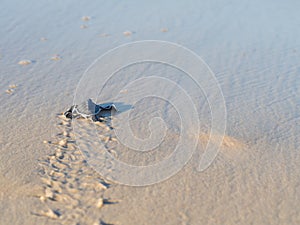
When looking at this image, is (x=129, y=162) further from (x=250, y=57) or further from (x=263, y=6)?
(x=263, y=6)

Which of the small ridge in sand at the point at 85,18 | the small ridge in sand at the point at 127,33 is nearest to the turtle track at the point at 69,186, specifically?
the small ridge in sand at the point at 127,33

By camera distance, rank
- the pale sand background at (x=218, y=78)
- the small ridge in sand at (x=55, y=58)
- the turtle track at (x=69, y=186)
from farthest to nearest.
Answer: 1. the small ridge in sand at (x=55, y=58)
2. the pale sand background at (x=218, y=78)
3. the turtle track at (x=69, y=186)

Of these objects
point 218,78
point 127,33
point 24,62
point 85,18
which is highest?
point 24,62

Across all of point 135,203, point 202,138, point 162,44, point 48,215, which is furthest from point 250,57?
point 48,215

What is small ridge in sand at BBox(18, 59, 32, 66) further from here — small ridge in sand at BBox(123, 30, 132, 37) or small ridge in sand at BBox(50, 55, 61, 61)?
small ridge in sand at BBox(123, 30, 132, 37)

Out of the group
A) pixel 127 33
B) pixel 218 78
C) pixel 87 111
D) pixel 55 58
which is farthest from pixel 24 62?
pixel 218 78

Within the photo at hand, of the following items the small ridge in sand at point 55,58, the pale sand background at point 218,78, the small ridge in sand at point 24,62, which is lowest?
the pale sand background at point 218,78

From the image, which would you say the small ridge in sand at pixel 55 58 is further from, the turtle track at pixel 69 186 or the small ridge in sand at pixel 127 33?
the turtle track at pixel 69 186

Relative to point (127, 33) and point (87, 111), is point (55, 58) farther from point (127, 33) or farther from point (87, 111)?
point (87, 111)

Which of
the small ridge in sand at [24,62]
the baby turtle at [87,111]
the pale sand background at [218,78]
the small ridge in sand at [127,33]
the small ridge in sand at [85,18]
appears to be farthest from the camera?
the small ridge in sand at [85,18]

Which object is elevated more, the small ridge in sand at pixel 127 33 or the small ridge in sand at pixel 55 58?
the small ridge in sand at pixel 55 58
